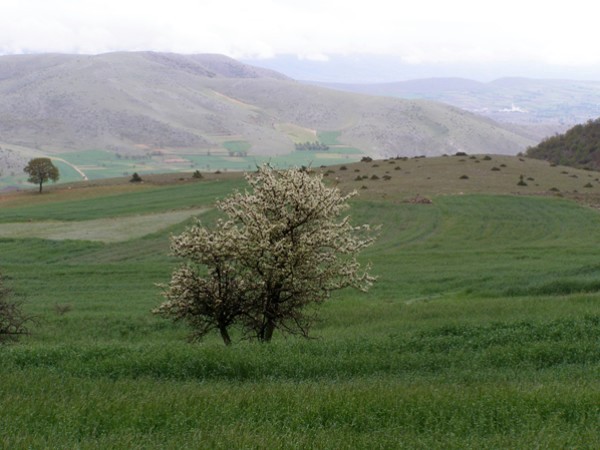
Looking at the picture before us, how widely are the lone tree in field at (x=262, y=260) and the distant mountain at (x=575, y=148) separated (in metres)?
117

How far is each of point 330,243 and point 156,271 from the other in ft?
83.4

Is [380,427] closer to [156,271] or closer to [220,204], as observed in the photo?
[220,204]

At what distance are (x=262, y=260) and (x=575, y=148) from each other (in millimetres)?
132520

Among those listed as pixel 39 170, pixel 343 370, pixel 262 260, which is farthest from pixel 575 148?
pixel 343 370

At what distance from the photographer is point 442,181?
78188mm

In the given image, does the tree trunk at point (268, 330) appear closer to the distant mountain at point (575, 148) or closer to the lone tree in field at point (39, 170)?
the lone tree in field at point (39, 170)

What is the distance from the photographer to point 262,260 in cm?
1886

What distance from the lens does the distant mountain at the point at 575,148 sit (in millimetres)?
130250

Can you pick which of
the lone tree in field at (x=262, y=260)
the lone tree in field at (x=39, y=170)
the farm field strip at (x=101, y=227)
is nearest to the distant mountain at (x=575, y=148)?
the farm field strip at (x=101, y=227)

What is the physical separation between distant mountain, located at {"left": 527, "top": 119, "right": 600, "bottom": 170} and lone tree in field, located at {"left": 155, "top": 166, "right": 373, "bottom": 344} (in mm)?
116904

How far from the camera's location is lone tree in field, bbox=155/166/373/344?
18.9 meters

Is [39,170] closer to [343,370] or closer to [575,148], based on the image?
[343,370]

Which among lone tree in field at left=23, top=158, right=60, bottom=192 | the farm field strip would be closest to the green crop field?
the farm field strip

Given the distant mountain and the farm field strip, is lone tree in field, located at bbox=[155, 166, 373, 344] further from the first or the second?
the distant mountain
